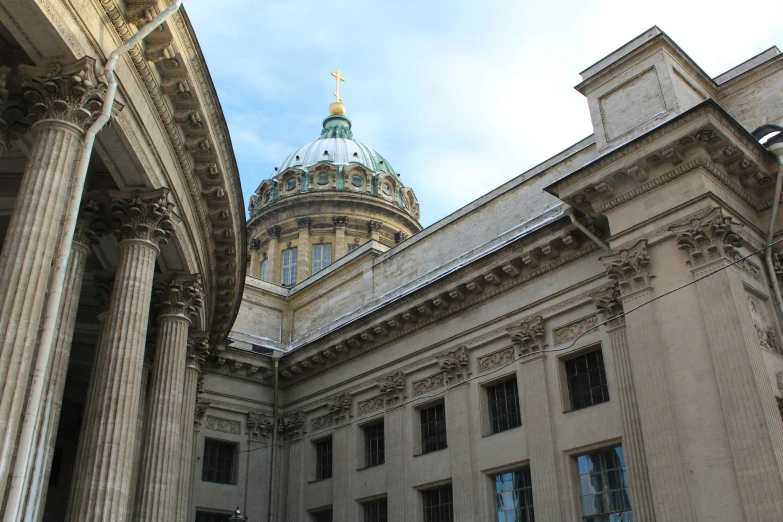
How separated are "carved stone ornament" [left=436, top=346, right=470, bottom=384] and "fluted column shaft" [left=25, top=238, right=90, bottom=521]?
1111 cm

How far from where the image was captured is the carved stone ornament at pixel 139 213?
13.3m

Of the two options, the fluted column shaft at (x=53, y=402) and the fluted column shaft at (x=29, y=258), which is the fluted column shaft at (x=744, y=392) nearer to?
the fluted column shaft at (x=53, y=402)

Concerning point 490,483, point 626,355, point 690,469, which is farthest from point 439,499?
point 690,469

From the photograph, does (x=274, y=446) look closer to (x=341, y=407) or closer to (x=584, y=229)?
(x=341, y=407)

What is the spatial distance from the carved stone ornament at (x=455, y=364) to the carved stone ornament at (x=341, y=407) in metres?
4.15

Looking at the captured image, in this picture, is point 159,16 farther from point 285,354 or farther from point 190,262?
point 285,354

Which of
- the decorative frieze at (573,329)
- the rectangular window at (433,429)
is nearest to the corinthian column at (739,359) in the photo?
the decorative frieze at (573,329)

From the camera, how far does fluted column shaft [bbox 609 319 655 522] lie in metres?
15.1

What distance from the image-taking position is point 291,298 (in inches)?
1182

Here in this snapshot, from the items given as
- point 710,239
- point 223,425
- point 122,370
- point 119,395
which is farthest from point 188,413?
point 710,239

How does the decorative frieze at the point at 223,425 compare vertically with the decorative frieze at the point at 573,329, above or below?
below

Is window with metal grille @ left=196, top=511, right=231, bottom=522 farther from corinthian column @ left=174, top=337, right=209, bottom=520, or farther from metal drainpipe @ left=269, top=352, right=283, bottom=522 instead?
corinthian column @ left=174, top=337, right=209, bottom=520

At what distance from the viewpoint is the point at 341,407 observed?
949 inches

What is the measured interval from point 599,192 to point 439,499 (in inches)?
363
